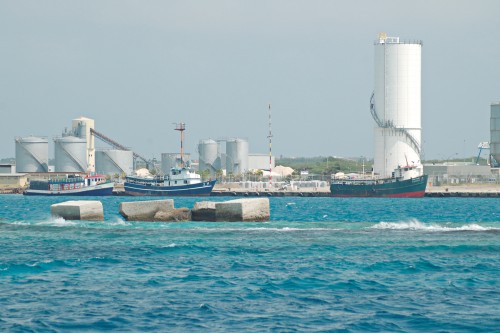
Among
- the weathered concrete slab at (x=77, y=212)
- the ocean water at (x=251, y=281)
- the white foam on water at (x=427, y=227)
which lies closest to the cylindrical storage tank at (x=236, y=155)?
the weathered concrete slab at (x=77, y=212)

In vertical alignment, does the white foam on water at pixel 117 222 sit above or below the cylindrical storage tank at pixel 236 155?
below

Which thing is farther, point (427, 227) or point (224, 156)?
point (224, 156)

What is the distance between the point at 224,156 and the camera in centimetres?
19575

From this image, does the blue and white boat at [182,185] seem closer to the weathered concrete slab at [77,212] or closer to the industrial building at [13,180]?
the industrial building at [13,180]

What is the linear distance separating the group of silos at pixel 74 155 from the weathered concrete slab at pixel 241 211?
12954 centimetres

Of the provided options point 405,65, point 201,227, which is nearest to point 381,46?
point 405,65

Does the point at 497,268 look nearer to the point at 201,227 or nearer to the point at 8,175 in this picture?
the point at 201,227

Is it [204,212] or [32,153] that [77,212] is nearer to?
[204,212]

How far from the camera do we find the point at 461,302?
2259 cm

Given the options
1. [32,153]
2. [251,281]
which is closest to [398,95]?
[32,153]

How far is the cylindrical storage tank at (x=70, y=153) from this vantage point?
174m

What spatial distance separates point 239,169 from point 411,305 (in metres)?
172

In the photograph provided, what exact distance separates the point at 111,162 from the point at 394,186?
71.5 metres

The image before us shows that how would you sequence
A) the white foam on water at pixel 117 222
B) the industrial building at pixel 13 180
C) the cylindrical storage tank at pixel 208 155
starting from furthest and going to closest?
the cylindrical storage tank at pixel 208 155, the industrial building at pixel 13 180, the white foam on water at pixel 117 222
